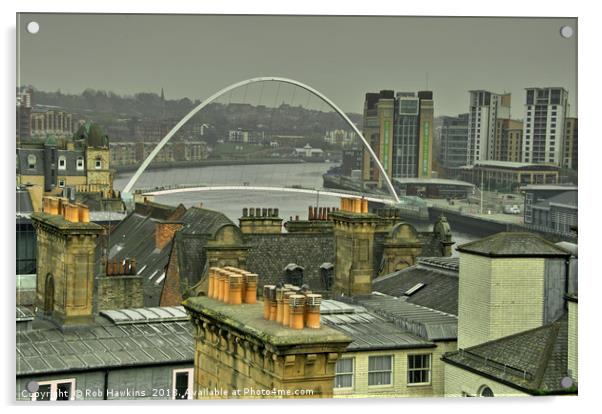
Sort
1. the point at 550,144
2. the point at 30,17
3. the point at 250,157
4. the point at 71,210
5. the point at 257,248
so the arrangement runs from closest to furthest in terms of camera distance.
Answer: the point at 30,17
the point at 71,210
the point at 550,144
the point at 250,157
the point at 257,248

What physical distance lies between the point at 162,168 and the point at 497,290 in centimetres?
572

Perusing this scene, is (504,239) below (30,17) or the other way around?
below

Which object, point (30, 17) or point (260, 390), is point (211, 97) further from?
point (260, 390)

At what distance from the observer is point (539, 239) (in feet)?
47.3

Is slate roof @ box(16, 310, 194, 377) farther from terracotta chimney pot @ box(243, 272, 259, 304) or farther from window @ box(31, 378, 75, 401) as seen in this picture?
terracotta chimney pot @ box(243, 272, 259, 304)

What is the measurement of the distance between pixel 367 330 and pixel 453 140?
134 inches

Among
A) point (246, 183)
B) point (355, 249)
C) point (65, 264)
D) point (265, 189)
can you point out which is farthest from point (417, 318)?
point (246, 183)

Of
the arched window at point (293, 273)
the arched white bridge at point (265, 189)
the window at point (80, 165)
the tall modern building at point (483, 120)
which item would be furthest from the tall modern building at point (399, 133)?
the window at point (80, 165)

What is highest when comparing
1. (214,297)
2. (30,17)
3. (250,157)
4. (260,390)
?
(30,17)

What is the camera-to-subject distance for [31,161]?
1541 cm

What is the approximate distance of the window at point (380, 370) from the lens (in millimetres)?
14312

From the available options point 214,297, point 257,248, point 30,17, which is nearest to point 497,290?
point 214,297

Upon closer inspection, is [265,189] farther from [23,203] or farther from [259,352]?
[259,352]

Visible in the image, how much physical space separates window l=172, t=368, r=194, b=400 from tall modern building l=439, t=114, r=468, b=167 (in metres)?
5.11
